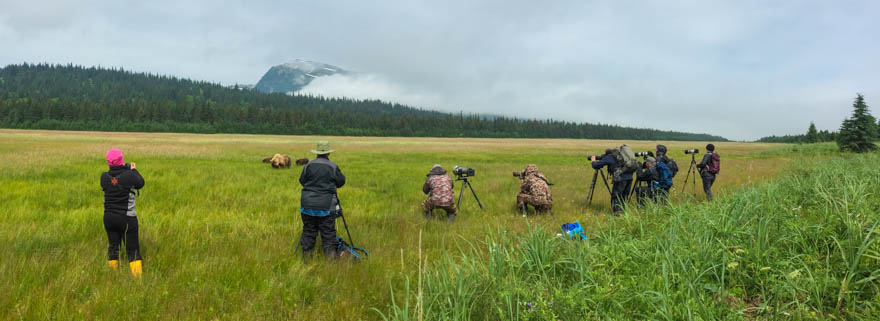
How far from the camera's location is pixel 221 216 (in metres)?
8.50

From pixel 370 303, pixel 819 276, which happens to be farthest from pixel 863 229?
pixel 370 303

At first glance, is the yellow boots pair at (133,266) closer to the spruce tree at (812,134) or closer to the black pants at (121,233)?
the black pants at (121,233)

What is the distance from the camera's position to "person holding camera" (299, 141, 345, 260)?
19.7 ft

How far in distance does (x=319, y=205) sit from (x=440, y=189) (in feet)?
11.7

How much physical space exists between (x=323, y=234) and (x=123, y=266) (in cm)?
279

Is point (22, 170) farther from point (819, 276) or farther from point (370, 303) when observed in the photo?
point (819, 276)

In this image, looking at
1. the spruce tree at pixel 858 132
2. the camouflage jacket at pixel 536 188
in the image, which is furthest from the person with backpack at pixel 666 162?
the spruce tree at pixel 858 132

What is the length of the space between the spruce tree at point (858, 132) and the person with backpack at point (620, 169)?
157 ft

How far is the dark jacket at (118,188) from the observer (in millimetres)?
5121

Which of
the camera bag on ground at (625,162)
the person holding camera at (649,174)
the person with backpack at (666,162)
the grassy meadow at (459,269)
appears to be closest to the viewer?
the grassy meadow at (459,269)

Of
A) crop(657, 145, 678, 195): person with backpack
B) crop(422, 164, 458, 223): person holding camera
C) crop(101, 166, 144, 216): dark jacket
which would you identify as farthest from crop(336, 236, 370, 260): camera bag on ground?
crop(657, 145, 678, 195): person with backpack

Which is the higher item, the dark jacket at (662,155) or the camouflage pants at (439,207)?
the dark jacket at (662,155)

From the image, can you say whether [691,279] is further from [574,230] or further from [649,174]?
[649,174]

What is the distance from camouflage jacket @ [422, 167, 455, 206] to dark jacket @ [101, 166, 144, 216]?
18.4 ft
